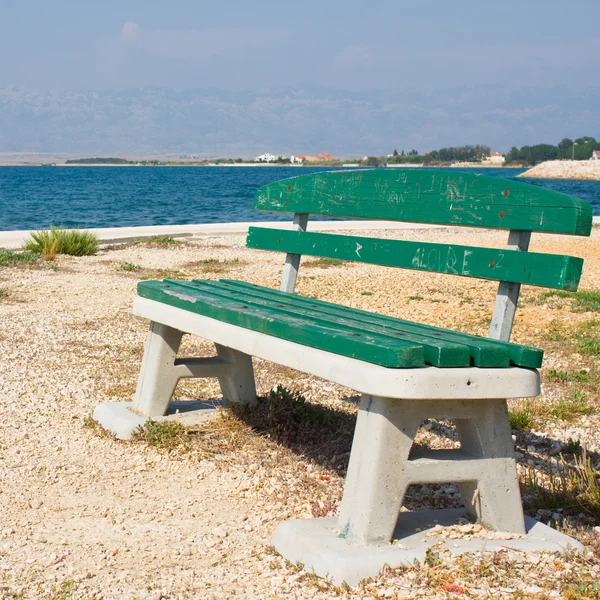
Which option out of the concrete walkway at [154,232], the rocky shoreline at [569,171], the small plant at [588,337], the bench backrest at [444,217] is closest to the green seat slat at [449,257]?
the bench backrest at [444,217]

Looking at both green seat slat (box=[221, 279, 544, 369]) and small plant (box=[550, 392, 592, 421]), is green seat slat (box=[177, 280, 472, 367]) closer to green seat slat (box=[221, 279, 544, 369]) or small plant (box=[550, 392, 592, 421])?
green seat slat (box=[221, 279, 544, 369])

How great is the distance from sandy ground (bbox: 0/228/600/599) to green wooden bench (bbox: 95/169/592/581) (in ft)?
0.60

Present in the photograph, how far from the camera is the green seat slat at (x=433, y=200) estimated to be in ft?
9.57

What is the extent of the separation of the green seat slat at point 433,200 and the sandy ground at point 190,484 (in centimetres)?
103

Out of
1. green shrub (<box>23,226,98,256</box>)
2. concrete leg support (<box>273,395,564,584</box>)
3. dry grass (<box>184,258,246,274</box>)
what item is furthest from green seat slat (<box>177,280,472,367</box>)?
green shrub (<box>23,226,98,256</box>)

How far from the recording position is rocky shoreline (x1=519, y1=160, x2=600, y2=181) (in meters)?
105

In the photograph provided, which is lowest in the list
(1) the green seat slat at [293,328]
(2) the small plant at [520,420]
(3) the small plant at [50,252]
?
(3) the small plant at [50,252]

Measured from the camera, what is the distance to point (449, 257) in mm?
3229

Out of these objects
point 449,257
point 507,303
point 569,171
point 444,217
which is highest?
point 569,171

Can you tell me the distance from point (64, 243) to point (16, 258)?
1063 mm

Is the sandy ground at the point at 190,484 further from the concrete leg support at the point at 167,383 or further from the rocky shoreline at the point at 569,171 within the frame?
the rocky shoreline at the point at 569,171

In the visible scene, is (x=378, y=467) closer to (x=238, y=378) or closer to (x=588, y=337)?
(x=238, y=378)

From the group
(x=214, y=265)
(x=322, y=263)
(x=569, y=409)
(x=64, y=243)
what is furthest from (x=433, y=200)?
(x=64, y=243)

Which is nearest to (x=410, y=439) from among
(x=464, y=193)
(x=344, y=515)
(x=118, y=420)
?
(x=344, y=515)
